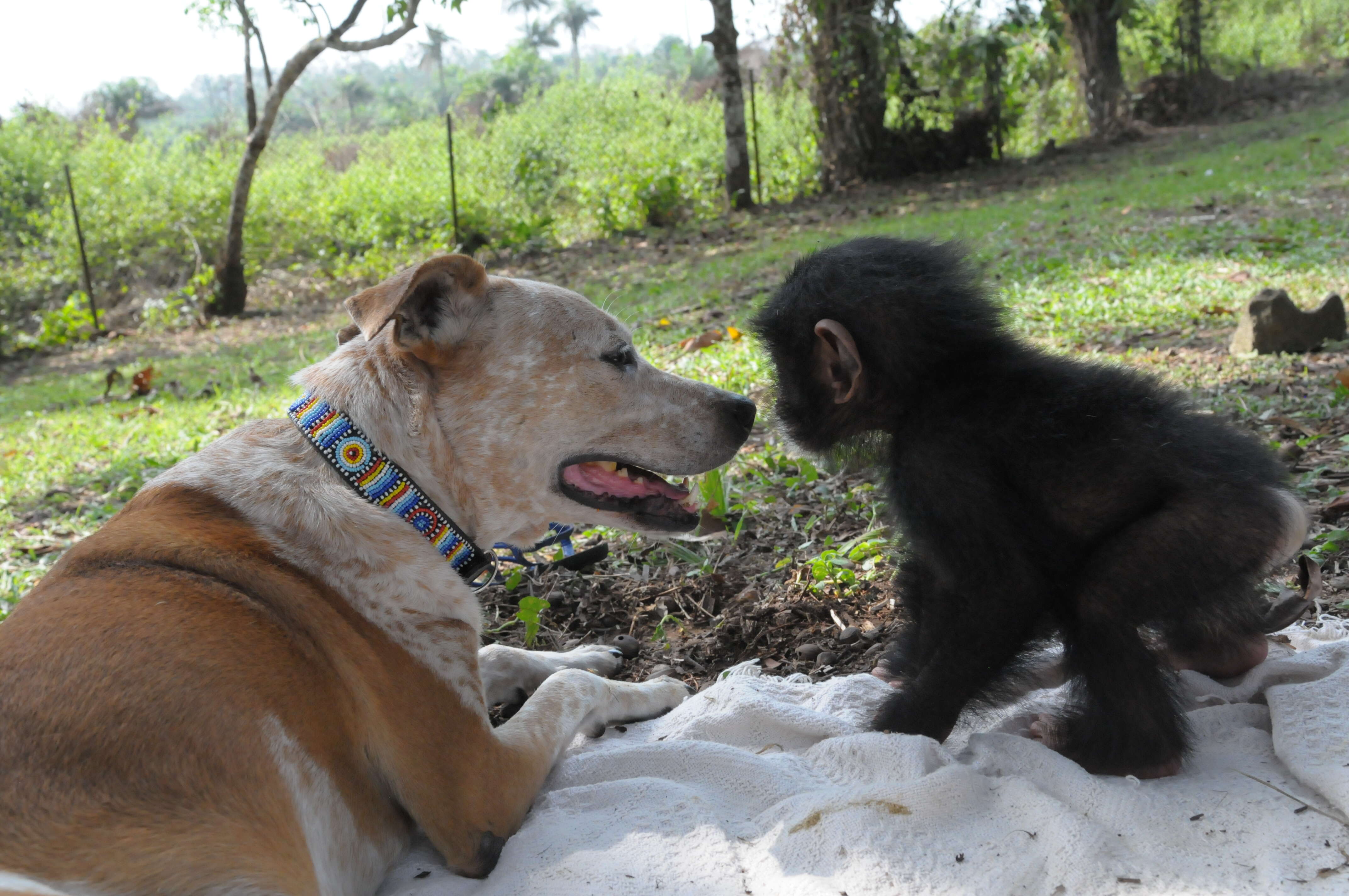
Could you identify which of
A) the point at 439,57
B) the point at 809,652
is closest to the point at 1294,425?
the point at 809,652

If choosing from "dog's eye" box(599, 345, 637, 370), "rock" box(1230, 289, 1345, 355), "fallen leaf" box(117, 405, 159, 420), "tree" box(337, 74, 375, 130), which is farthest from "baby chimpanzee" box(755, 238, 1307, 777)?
"tree" box(337, 74, 375, 130)

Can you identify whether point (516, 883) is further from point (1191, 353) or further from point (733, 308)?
point (733, 308)

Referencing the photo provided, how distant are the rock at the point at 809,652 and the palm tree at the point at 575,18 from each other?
367 feet

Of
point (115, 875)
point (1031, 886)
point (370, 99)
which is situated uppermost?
point (370, 99)

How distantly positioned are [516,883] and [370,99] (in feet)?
321

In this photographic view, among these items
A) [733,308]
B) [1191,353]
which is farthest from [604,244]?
[1191,353]

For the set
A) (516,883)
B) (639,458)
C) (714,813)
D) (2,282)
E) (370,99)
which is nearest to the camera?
(516,883)

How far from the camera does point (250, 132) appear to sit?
46.1 feet

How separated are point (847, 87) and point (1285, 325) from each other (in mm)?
11419

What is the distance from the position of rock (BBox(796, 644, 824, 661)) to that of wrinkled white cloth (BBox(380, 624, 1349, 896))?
0.55 meters

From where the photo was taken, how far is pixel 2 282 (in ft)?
45.6

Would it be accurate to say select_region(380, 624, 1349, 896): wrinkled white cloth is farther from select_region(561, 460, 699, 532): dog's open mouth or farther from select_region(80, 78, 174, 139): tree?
select_region(80, 78, 174, 139): tree

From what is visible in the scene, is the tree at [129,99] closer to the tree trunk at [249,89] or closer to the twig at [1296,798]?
the tree trunk at [249,89]

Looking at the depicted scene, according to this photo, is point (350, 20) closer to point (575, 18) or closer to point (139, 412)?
point (139, 412)
